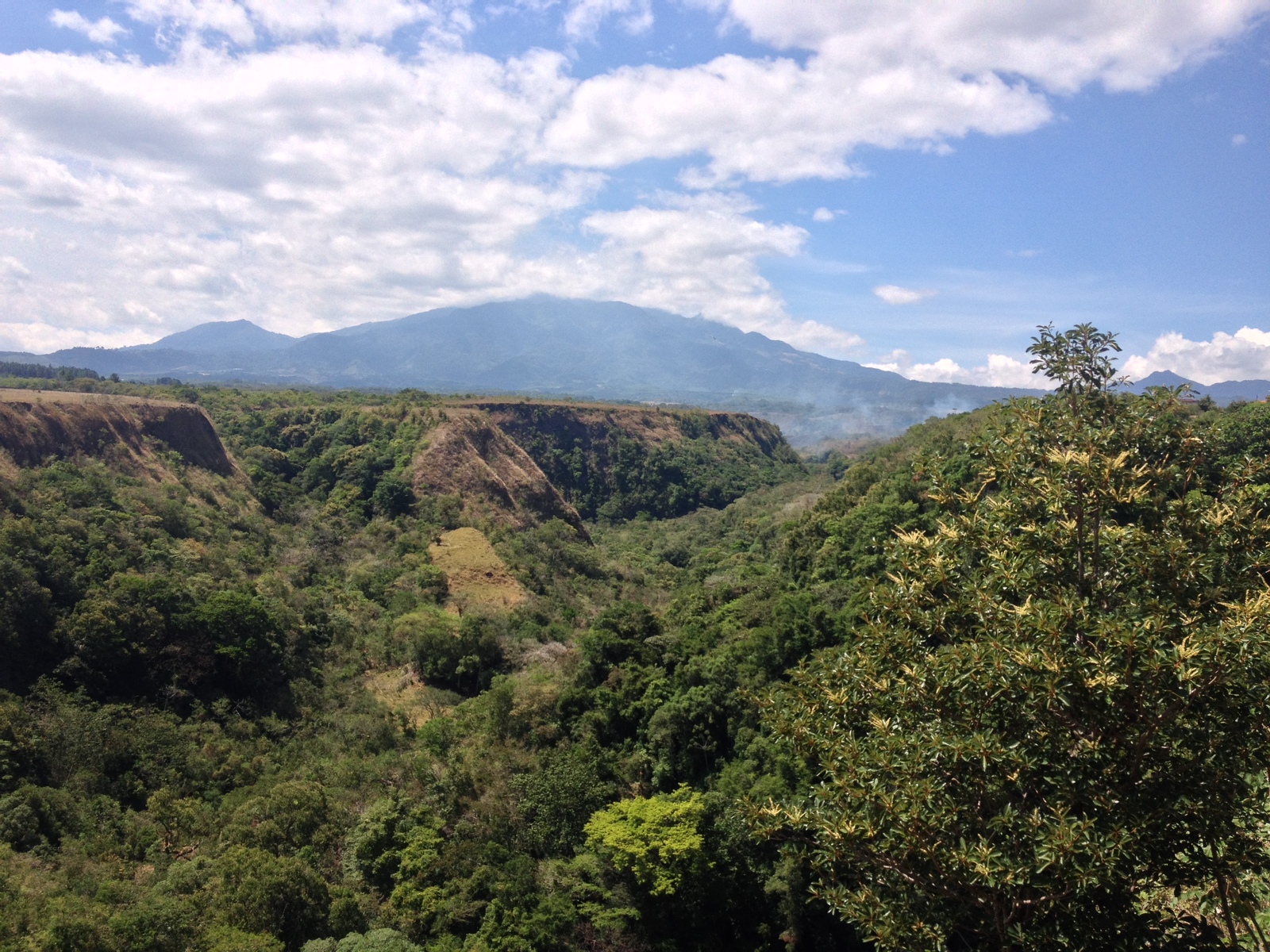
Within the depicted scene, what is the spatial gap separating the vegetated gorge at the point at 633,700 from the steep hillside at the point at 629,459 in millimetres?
20243

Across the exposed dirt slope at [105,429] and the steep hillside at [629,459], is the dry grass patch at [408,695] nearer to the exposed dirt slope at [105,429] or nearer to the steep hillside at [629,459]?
the exposed dirt slope at [105,429]

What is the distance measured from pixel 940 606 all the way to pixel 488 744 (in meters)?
15.6

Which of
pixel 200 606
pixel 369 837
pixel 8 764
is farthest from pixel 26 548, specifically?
pixel 369 837

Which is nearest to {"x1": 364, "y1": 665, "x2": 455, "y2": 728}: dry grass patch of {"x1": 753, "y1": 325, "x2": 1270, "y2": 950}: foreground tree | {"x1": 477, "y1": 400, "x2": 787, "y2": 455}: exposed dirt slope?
{"x1": 753, "y1": 325, "x2": 1270, "y2": 950}: foreground tree

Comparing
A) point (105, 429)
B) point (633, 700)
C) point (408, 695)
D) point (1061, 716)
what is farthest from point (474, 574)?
point (1061, 716)

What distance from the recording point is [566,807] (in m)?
16.8

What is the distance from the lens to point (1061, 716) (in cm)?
617

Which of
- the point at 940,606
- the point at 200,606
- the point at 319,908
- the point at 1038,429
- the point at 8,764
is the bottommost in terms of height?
the point at 319,908

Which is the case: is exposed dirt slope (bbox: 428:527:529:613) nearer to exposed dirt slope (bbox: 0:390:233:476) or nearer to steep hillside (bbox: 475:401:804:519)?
exposed dirt slope (bbox: 0:390:233:476)

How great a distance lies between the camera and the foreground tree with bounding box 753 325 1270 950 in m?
5.83

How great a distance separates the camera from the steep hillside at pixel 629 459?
65.8 m

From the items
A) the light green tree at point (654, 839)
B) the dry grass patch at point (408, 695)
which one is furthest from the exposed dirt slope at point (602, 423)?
the light green tree at point (654, 839)

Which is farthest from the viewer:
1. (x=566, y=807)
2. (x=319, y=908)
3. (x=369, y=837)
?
(x=566, y=807)

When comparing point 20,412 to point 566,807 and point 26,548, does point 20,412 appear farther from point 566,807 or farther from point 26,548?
point 566,807
